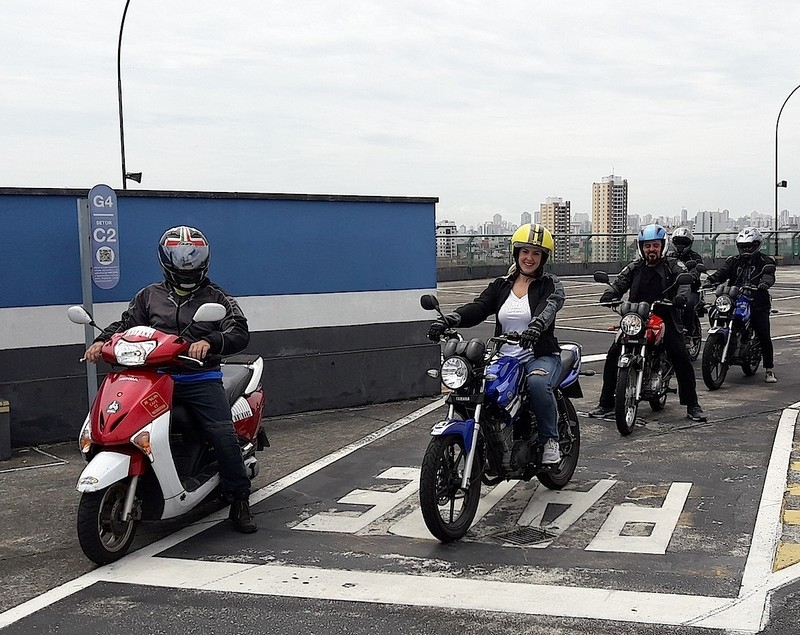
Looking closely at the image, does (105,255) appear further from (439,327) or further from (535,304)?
(535,304)

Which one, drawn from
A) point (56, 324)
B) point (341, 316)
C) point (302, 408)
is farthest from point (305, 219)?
point (56, 324)

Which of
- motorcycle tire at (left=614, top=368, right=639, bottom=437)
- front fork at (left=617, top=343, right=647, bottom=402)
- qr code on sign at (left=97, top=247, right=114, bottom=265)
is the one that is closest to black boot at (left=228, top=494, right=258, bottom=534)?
qr code on sign at (left=97, top=247, right=114, bottom=265)

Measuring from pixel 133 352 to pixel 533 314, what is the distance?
8.14 feet

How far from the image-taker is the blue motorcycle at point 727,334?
1045cm

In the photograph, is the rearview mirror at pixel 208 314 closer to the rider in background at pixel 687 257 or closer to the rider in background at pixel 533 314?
the rider in background at pixel 533 314

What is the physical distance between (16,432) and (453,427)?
428cm

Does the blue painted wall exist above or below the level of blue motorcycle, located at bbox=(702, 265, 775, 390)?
above

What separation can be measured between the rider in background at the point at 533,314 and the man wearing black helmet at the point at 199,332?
4.20 feet

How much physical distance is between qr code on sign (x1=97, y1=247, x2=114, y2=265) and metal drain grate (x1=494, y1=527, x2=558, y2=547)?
407 centimetres

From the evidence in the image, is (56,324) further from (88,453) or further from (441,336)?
(441,336)

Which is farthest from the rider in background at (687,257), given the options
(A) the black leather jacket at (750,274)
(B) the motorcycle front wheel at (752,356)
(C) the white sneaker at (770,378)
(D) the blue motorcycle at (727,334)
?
(C) the white sneaker at (770,378)

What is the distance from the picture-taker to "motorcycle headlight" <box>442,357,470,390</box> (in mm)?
5406

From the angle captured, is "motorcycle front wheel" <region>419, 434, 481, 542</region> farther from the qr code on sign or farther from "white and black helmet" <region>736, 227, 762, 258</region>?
"white and black helmet" <region>736, 227, 762, 258</region>

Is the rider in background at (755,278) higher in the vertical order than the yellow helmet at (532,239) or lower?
lower
